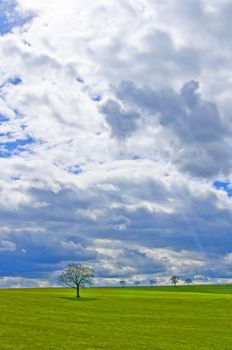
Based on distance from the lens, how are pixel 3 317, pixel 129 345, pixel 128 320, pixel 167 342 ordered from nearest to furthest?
pixel 129 345 → pixel 167 342 → pixel 3 317 → pixel 128 320

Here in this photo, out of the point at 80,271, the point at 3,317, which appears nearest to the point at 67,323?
the point at 3,317

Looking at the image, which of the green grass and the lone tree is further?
the lone tree

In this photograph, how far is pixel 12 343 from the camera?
44.0 m

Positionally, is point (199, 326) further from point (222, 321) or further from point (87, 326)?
point (87, 326)

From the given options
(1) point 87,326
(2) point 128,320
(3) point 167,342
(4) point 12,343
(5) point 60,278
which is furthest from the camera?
(5) point 60,278

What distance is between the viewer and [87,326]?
61.8 m

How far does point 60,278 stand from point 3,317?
73.9 metres

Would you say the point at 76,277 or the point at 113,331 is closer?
the point at 113,331

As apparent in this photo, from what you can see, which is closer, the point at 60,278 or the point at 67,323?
the point at 67,323

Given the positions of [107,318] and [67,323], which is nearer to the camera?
[67,323]

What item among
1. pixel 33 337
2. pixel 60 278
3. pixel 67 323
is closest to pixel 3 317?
pixel 67 323

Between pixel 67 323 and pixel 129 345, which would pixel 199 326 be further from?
pixel 129 345

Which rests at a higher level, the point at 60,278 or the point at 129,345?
the point at 60,278

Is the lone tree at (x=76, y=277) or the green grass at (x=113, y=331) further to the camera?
the lone tree at (x=76, y=277)
